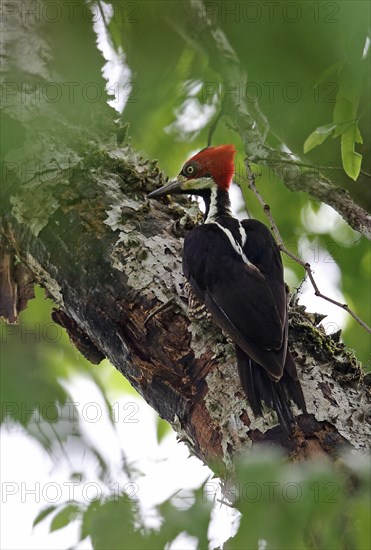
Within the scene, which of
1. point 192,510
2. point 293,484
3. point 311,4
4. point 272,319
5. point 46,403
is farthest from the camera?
point 46,403

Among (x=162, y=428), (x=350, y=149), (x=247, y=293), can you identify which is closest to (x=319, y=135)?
(x=350, y=149)

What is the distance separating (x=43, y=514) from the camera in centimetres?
195

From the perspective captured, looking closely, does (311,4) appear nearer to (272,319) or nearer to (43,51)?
(272,319)

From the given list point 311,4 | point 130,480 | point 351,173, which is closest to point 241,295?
point 351,173

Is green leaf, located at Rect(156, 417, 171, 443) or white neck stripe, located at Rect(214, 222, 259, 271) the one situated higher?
white neck stripe, located at Rect(214, 222, 259, 271)

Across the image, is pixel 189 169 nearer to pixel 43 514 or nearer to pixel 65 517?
pixel 43 514

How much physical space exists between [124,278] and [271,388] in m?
0.75

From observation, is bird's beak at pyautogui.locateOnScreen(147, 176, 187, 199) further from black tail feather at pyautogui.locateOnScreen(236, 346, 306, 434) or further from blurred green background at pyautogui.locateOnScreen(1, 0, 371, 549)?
black tail feather at pyautogui.locateOnScreen(236, 346, 306, 434)

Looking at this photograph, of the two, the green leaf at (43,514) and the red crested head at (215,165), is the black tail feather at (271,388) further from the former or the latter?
the red crested head at (215,165)

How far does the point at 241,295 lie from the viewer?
2.95 meters

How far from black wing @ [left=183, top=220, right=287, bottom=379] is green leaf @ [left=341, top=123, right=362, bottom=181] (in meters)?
0.59

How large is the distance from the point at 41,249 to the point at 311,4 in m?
1.51

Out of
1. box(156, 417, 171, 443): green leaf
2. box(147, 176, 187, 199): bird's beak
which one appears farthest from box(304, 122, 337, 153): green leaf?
box(156, 417, 171, 443): green leaf

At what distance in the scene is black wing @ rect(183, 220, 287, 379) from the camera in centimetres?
260
